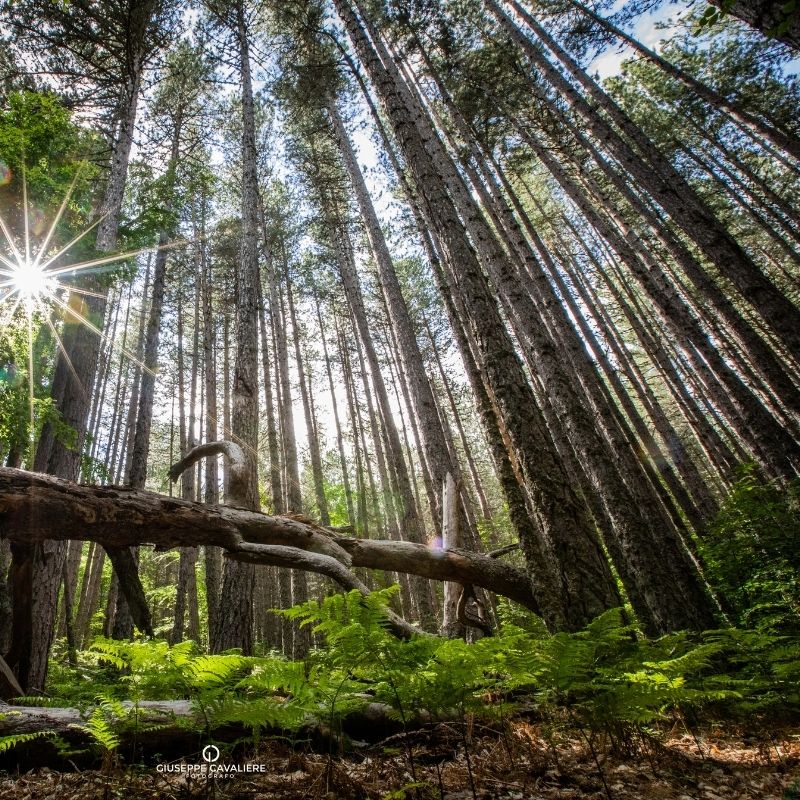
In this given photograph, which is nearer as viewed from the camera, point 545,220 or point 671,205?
point 671,205

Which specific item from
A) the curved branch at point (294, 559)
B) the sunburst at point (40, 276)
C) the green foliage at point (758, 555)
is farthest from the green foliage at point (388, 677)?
the sunburst at point (40, 276)

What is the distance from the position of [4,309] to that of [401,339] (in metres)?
6.99

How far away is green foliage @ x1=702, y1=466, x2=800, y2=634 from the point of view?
4.89m

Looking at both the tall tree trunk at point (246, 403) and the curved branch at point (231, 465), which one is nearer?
the curved branch at point (231, 465)

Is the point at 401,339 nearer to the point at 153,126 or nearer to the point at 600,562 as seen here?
the point at 600,562

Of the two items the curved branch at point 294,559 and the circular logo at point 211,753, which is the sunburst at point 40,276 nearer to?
the curved branch at point 294,559

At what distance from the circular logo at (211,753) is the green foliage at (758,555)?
5.36 metres

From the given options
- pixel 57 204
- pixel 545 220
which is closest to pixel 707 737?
pixel 57 204

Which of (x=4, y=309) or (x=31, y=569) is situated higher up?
(x=4, y=309)

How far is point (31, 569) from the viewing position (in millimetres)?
3158

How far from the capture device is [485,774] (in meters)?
1.86

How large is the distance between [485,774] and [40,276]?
859 cm

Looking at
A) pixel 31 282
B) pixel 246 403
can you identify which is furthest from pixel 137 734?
pixel 31 282

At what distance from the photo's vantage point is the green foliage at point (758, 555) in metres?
4.89
